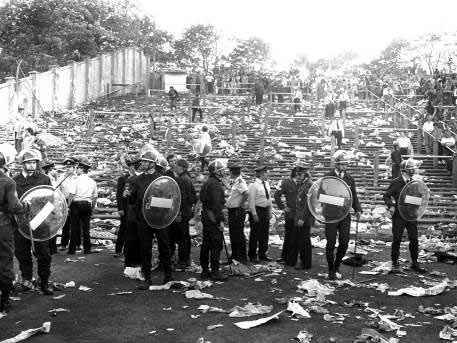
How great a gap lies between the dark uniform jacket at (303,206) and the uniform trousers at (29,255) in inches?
147

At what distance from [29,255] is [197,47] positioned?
4884 centimetres

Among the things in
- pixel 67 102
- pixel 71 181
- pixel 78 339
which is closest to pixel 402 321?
pixel 78 339

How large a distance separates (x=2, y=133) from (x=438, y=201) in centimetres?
1690

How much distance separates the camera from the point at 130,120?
30266 mm

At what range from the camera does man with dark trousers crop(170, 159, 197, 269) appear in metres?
10.1

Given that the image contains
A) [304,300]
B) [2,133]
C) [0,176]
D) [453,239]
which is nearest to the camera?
[0,176]

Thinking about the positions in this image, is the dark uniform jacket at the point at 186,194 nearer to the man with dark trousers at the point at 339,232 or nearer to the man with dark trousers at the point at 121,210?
the man with dark trousers at the point at 121,210

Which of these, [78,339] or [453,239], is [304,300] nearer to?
[78,339]

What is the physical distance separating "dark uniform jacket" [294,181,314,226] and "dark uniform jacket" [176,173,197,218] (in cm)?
157

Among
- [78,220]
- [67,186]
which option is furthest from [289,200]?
[67,186]

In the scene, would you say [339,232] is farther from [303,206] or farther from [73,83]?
[73,83]

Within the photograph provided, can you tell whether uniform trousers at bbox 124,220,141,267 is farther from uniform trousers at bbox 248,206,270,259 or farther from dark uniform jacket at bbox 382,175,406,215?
dark uniform jacket at bbox 382,175,406,215

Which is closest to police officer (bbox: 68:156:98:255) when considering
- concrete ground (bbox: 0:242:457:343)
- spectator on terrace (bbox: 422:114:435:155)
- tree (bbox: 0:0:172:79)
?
concrete ground (bbox: 0:242:457:343)

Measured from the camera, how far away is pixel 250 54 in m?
56.6
